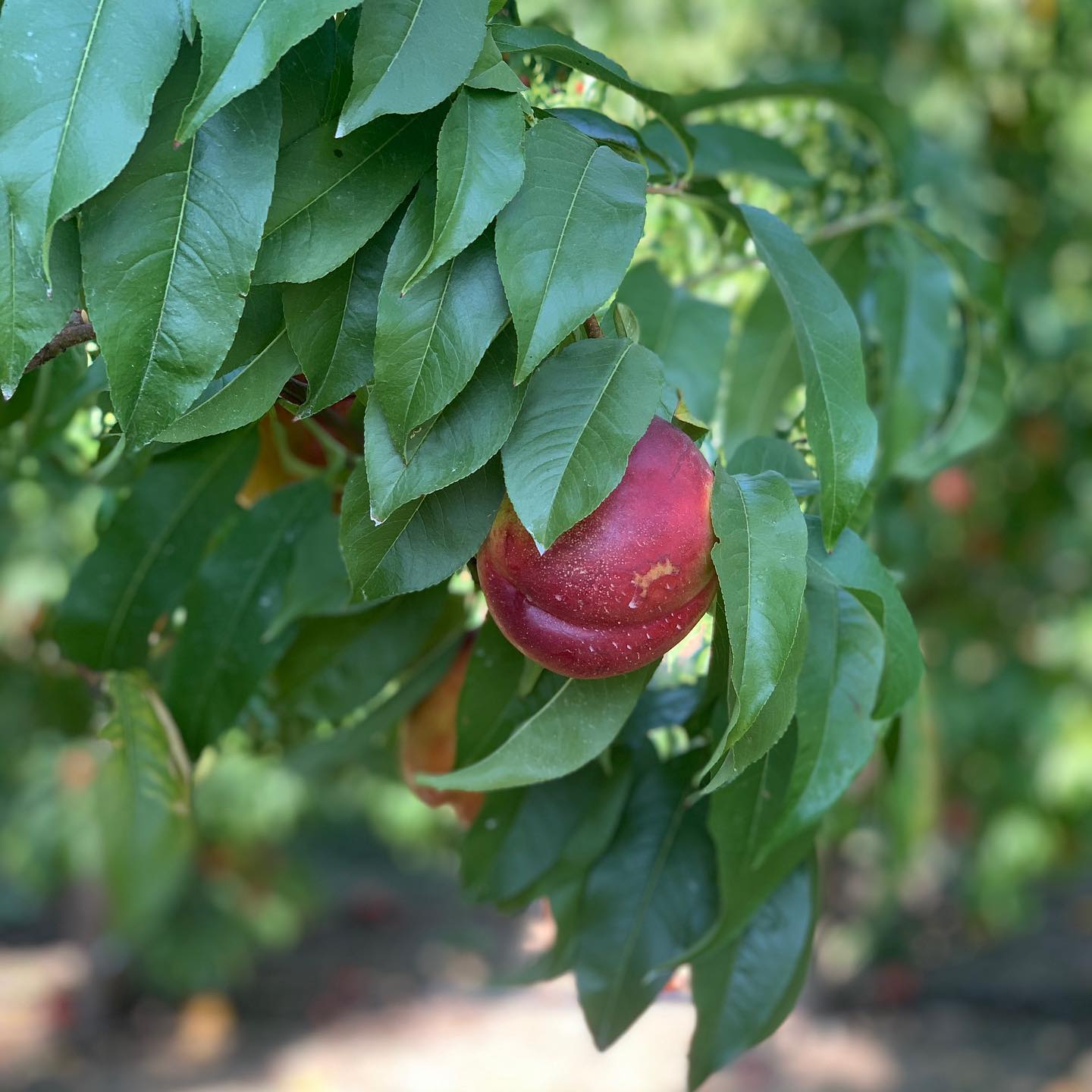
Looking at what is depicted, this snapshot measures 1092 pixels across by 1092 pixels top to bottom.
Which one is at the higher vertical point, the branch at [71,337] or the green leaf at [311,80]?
the green leaf at [311,80]

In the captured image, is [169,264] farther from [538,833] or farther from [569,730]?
[538,833]

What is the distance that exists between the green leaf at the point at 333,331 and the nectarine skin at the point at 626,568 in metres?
0.07

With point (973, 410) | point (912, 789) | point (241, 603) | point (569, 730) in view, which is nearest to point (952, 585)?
point (912, 789)

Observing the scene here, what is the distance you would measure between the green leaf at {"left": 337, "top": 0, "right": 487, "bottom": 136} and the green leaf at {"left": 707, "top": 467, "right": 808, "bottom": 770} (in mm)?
170

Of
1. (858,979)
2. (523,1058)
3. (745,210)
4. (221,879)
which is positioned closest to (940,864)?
(858,979)

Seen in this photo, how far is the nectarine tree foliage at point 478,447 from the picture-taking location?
42 cm

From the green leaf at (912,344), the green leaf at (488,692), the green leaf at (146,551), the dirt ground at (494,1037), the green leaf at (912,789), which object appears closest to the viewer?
the green leaf at (488,692)

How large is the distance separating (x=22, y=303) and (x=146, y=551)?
332 millimetres

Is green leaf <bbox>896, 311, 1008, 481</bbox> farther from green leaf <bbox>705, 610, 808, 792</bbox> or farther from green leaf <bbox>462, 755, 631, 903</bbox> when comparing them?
green leaf <bbox>705, 610, 808, 792</bbox>

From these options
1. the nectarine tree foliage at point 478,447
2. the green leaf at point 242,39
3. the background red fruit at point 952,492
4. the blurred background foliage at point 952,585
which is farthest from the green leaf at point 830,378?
the background red fruit at point 952,492

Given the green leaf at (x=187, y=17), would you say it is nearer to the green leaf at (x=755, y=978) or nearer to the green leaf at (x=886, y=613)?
the green leaf at (x=886, y=613)

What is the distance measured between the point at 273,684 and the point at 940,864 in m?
3.41

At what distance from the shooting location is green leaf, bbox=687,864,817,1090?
2.10ft

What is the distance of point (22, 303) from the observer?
1.42 feet
